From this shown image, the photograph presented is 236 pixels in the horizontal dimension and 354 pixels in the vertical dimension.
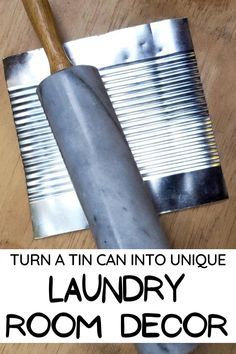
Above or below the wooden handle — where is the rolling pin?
below

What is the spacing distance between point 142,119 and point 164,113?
29 millimetres

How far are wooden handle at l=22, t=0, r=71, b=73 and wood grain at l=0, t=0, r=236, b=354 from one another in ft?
0.19

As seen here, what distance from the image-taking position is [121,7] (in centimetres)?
69

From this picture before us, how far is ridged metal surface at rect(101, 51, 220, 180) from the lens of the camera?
0.66 metres

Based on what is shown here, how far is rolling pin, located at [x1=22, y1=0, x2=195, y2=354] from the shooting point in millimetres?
570

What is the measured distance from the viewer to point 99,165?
574 mm

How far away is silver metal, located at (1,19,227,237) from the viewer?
0.66 meters

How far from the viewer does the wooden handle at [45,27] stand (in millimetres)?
619

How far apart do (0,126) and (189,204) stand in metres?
0.26

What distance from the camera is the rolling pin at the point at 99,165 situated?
0.57 metres

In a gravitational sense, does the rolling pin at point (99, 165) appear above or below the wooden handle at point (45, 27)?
below

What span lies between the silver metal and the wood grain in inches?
0.4

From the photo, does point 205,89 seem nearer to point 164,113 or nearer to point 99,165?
point 164,113

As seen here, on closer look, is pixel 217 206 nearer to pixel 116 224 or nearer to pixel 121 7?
pixel 116 224
